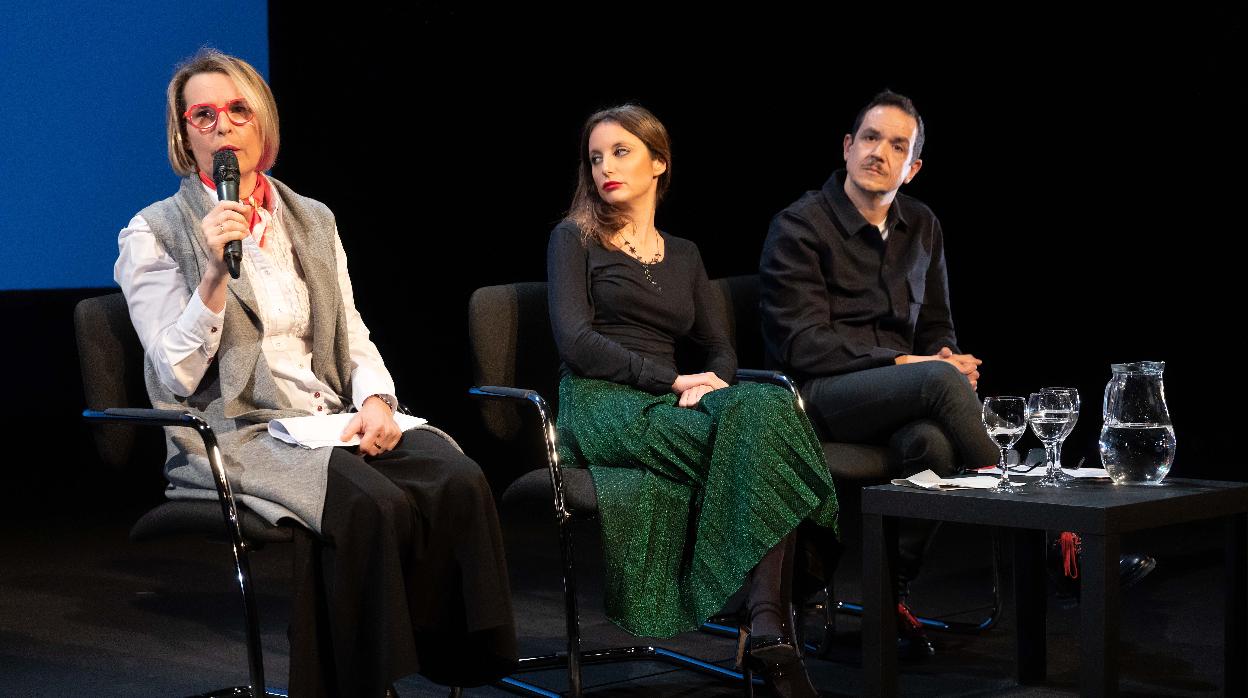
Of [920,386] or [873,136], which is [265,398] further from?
[873,136]

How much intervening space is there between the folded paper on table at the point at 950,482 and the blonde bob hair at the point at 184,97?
1325 mm

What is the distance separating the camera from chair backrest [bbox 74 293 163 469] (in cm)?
246

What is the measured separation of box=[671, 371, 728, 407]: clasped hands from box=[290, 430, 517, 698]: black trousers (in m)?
0.64

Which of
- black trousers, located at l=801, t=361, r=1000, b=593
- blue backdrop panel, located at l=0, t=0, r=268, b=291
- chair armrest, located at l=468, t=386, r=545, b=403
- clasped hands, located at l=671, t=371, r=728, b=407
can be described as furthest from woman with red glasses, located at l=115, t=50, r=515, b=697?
blue backdrop panel, located at l=0, t=0, r=268, b=291

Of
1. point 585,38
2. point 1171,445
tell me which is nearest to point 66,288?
point 585,38

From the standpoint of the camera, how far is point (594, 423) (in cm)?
280

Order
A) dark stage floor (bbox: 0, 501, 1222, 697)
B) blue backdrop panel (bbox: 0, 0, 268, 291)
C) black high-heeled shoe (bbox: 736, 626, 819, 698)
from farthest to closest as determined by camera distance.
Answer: blue backdrop panel (bbox: 0, 0, 268, 291), dark stage floor (bbox: 0, 501, 1222, 697), black high-heeled shoe (bbox: 736, 626, 819, 698)

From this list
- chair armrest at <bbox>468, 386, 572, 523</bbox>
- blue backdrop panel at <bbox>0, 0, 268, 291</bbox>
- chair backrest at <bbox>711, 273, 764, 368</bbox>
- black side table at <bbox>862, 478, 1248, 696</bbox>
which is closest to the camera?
black side table at <bbox>862, 478, 1248, 696</bbox>

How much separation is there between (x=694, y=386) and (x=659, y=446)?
256 millimetres

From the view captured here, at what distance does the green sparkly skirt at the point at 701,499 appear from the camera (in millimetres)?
2576

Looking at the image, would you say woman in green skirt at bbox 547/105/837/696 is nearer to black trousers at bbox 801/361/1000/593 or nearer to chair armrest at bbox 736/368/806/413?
chair armrest at bbox 736/368/806/413

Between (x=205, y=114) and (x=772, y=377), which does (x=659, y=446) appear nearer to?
(x=772, y=377)

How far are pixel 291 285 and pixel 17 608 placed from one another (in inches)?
63.6

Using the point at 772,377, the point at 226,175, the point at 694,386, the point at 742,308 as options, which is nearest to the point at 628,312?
the point at 694,386
